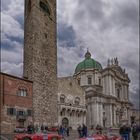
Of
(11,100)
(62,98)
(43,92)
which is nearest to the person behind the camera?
(11,100)

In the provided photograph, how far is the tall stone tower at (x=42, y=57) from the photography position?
38.5 meters

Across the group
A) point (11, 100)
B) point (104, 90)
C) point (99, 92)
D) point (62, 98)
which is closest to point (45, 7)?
point (11, 100)

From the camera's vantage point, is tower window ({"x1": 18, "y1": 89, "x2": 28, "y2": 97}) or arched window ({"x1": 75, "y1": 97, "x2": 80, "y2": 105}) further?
arched window ({"x1": 75, "y1": 97, "x2": 80, "y2": 105})

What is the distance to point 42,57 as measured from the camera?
40562mm

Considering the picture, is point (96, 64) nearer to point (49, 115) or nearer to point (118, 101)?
point (118, 101)

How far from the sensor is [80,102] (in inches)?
2179

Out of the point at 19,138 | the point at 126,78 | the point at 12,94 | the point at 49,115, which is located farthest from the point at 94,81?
the point at 19,138

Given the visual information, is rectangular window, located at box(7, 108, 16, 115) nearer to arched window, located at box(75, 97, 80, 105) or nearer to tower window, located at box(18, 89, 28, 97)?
tower window, located at box(18, 89, 28, 97)

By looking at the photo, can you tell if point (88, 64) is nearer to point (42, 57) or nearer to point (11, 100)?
point (42, 57)

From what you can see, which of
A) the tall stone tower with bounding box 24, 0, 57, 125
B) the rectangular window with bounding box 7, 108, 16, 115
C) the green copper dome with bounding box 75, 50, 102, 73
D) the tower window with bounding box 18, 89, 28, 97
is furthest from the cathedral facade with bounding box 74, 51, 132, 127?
the rectangular window with bounding box 7, 108, 16, 115

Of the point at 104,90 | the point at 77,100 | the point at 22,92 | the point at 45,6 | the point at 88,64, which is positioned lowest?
the point at 77,100

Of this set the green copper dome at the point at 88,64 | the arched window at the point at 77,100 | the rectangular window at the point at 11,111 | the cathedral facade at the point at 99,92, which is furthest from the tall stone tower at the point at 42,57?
the green copper dome at the point at 88,64

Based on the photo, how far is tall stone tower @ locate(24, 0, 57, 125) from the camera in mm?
38500

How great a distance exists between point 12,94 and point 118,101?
132ft
